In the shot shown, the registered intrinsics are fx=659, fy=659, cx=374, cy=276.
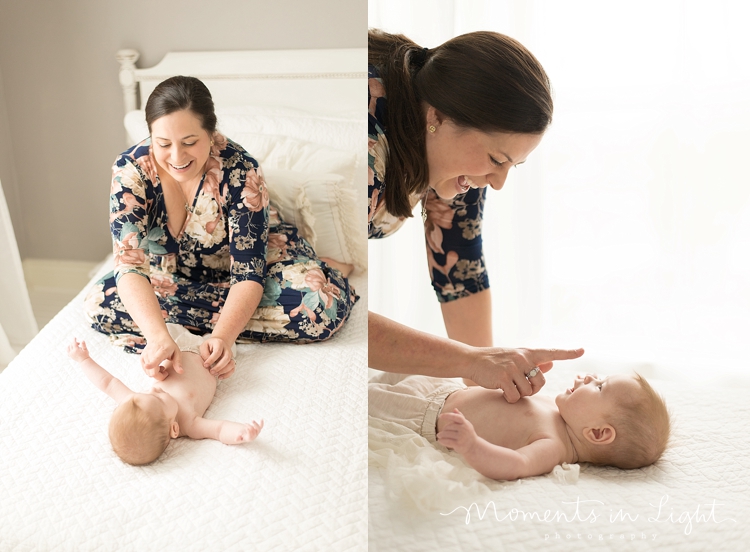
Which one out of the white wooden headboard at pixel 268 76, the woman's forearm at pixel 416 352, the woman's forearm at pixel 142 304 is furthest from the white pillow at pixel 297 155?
the woman's forearm at pixel 416 352

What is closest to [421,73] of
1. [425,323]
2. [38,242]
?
[425,323]

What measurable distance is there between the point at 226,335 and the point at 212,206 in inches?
11.4

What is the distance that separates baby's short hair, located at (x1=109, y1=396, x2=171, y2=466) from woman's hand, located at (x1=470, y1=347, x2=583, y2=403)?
20.5 inches

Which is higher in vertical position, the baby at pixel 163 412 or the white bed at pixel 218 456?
the baby at pixel 163 412

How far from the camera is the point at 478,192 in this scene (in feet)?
3.38

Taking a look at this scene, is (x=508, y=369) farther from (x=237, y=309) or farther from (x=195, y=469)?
(x=237, y=309)

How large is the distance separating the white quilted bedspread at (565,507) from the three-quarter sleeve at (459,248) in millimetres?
270

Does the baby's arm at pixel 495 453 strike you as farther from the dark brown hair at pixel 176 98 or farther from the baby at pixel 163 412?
the dark brown hair at pixel 176 98

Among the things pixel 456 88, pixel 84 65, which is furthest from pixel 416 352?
pixel 84 65

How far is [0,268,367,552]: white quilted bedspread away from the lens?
36.7 inches

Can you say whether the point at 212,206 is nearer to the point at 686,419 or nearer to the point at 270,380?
the point at 270,380

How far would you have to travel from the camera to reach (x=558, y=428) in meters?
0.92

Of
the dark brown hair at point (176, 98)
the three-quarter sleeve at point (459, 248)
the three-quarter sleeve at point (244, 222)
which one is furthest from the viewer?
the three-quarter sleeve at point (244, 222)

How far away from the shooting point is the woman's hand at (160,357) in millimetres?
1159
